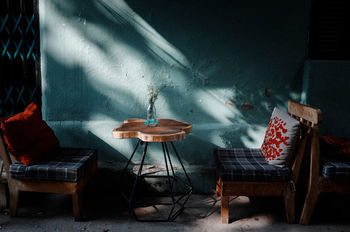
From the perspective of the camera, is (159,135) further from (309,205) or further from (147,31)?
(309,205)

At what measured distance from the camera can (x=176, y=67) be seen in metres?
3.53

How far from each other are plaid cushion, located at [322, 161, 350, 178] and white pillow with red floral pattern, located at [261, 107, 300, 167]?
1.14 feet

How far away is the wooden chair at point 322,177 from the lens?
2.74 m

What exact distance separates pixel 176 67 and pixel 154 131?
1.05 metres

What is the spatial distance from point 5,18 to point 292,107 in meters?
3.48

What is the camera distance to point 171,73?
11.6 feet

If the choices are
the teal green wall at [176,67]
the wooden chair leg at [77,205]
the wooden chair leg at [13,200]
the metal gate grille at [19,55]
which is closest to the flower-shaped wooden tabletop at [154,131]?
the teal green wall at [176,67]

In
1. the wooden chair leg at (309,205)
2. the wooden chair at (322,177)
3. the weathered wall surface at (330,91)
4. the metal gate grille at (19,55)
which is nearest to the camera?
the wooden chair at (322,177)

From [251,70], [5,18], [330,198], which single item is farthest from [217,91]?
[5,18]

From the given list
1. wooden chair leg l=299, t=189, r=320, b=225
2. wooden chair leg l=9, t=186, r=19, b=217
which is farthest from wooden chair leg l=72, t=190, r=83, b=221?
wooden chair leg l=299, t=189, r=320, b=225

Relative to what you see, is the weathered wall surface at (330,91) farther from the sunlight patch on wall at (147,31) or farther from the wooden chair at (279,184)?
the sunlight patch on wall at (147,31)

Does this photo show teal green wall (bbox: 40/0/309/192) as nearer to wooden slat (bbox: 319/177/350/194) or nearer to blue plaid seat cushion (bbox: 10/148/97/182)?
blue plaid seat cushion (bbox: 10/148/97/182)

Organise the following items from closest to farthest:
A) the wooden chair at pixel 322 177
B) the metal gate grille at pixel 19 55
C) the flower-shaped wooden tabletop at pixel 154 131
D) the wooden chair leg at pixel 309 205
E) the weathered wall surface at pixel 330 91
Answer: the flower-shaped wooden tabletop at pixel 154 131 < the wooden chair at pixel 322 177 < the wooden chair leg at pixel 309 205 < the weathered wall surface at pixel 330 91 < the metal gate grille at pixel 19 55

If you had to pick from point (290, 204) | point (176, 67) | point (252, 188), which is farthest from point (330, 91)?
point (176, 67)
